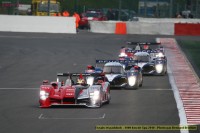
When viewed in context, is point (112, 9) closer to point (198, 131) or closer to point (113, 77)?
point (113, 77)

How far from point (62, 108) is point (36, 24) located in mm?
38569

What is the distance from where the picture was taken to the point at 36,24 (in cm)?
5916

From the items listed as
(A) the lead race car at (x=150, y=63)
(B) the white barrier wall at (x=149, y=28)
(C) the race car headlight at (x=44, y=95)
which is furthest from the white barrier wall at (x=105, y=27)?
(C) the race car headlight at (x=44, y=95)

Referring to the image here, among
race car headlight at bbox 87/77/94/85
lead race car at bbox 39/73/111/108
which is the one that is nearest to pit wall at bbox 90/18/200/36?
race car headlight at bbox 87/77/94/85

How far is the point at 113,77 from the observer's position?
26.2 m

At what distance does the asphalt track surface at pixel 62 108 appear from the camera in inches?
702

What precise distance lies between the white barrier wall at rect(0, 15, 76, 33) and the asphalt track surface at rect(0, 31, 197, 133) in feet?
26.4

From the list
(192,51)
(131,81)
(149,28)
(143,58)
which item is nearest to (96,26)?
(149,28)

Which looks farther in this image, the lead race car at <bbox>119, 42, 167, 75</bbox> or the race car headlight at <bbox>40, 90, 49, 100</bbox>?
the lead race car at <bbox>119, 42, 167, 75</bbox>

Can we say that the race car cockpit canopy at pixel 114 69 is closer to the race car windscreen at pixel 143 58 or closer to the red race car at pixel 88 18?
the race car windscreen at pixel 143 58

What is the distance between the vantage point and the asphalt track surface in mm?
17839

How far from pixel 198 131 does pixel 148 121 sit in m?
1.96

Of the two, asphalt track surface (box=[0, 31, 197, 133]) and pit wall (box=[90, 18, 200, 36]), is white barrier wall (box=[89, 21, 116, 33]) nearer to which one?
pit wall (box=[90, 18, 200, 36])

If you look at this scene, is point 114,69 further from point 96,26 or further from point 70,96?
point 96,26
